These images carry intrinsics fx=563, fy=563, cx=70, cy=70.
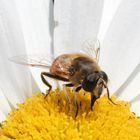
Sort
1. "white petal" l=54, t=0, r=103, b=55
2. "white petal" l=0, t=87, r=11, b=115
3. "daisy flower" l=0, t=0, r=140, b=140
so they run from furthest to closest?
"white petal" l=54, t=0, r=103, b=55, "white petal" l=0, t=87, r=11, b=115, "daisy flower" l=0, t=0, r=140, b=140

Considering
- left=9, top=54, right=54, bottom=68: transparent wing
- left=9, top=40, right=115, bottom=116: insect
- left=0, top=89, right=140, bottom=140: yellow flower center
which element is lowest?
left=0, top=89, right=140, bottom=140: yellow flower center

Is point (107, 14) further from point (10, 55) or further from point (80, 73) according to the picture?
point (80, 73)

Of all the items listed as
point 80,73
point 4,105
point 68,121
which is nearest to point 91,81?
point 80,73

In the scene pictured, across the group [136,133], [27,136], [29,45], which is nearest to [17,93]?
[29,45]

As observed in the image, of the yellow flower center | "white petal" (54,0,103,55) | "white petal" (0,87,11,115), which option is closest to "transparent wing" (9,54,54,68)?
the yellow flower center

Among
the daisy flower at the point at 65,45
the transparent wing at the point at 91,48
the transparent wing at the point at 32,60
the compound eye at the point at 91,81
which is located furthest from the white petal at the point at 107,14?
the compound eye at the point at 91,81

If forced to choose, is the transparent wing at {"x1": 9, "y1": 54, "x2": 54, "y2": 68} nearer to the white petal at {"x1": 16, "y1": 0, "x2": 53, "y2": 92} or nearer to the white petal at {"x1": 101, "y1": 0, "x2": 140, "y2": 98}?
the white petal at {"x1": 16, "y1": 0, "x2": 53, "y2": 92}

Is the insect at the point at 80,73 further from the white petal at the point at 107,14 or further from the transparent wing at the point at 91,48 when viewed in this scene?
the white petal at the point at 107,14
